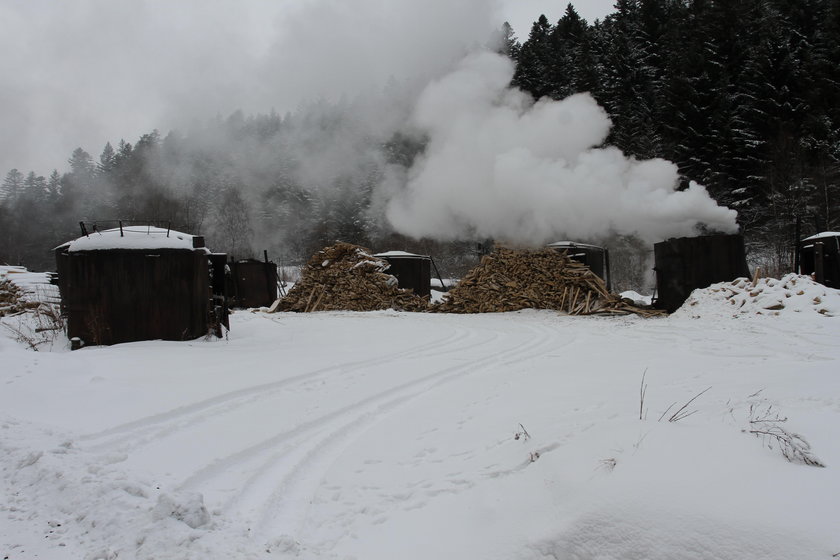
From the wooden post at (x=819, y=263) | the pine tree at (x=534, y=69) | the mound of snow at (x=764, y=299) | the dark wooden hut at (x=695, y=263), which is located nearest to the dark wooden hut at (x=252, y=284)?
the dark wooden hut at (x=695, y=263)

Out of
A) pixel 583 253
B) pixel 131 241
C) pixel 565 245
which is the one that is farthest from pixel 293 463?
pixel 565 245

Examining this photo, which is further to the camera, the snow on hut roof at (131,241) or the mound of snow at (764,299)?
the mound of snow at (764,299)

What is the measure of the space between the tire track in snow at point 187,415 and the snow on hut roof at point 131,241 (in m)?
4.37

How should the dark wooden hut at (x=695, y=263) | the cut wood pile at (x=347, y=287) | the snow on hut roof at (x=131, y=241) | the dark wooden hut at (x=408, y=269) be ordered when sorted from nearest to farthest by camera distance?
the snow on hut roof at (x=131, y=241) → the dark wooden hut at (x=695, y=263) → the cut wood pile at (x=347, y=287) → the dark wooden hut at (x=408, y=269)

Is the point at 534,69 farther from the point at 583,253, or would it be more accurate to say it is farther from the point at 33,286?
the point at 33,286

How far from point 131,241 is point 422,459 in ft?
24.2

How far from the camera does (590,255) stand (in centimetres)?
1562

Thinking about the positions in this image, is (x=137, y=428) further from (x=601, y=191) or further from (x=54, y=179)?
→ (x=54, y=179)

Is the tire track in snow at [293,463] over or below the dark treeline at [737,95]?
below

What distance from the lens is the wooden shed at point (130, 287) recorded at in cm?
786

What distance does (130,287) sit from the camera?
8.02 meters

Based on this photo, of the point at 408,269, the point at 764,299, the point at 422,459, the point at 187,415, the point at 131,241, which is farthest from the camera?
the point at 408,269

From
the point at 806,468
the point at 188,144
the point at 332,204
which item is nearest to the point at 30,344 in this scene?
the point at 806,468

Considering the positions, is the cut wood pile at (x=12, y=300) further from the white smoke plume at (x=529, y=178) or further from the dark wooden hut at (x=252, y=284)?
the white smoke plume at (x=529, y=178)
